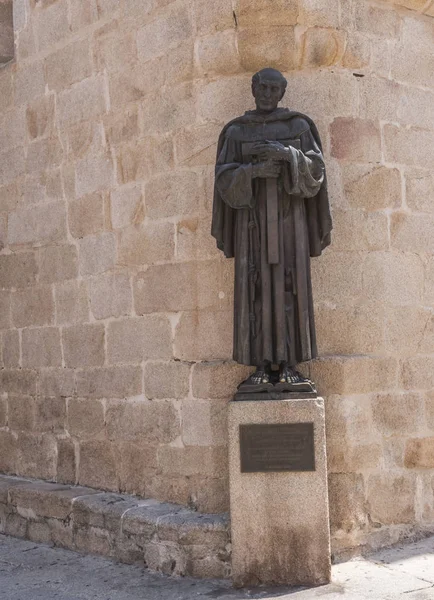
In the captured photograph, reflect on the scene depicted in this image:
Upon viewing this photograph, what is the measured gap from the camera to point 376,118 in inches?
206

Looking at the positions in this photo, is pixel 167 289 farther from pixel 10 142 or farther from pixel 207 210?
pixel 10 142

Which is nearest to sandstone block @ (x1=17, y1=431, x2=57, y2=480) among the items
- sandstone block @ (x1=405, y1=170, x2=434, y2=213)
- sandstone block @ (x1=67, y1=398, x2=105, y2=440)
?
sandstone block @ (x1=67, y1=398, x2=105, y2=440)

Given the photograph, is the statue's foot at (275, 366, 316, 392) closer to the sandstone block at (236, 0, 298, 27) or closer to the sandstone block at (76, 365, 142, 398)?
the sandstone block at (76, 365, 142, 398)

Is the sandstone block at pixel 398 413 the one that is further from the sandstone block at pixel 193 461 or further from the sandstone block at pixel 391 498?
the sandstone block at pixel 193 461

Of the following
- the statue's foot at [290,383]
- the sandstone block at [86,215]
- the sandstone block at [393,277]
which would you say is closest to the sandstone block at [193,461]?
the statue's foot at [290,383]

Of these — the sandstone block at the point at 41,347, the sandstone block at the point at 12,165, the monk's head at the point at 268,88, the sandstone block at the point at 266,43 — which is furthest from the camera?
the sandstone block at the point at 12,165

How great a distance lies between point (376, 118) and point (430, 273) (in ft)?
3.61

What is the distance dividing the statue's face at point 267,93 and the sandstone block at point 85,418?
2.37 meters

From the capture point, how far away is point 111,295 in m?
5.59

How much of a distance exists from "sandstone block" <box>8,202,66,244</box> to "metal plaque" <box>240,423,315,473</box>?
2.37 m

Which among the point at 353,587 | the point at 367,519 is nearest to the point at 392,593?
the point at 353,587

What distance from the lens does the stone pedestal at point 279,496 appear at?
4.42m

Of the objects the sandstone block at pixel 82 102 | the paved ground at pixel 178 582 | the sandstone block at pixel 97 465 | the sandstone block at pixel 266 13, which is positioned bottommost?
the paved ground at pixel 178 582

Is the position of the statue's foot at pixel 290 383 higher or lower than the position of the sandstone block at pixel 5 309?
lower
